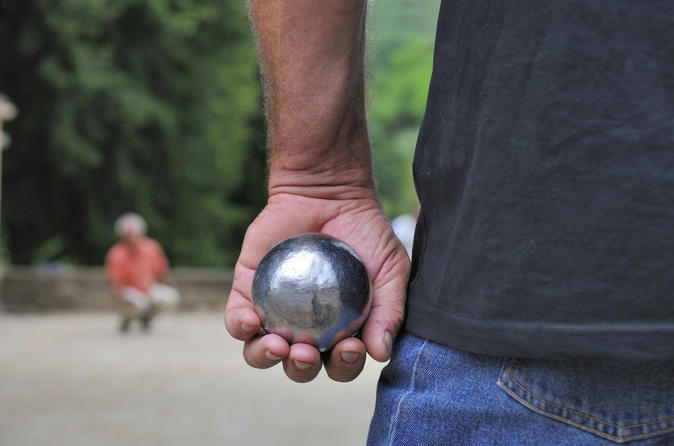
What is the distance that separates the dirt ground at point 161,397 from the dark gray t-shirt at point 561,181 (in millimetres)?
5119

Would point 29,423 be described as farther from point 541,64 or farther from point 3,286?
point 3,286

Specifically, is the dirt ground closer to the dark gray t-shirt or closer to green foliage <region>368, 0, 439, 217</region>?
the dark gray t-shirt

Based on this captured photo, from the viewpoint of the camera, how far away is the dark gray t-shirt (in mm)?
1084

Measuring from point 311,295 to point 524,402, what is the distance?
0.34 meters

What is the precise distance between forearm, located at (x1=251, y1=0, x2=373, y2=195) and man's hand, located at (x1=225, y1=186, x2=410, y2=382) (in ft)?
0.10

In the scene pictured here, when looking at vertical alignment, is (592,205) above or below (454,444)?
above

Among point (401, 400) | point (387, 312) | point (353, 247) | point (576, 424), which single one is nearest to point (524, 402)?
point (576, 424)

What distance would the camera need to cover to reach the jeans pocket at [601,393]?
1.10 m

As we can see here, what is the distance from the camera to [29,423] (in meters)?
6.82

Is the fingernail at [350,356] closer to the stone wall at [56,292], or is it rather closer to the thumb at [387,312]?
the thumb at [387,312]

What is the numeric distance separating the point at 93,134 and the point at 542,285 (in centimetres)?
1920

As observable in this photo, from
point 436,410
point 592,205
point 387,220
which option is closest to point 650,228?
point 592,205

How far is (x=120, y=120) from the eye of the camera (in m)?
19.5

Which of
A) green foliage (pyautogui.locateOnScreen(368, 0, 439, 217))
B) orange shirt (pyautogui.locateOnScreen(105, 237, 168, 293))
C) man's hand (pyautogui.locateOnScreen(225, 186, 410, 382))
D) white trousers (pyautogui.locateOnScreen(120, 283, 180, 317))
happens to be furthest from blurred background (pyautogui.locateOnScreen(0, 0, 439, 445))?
man's hand (pyautogui.locateOnScreen(225, 186, 410, 382))
